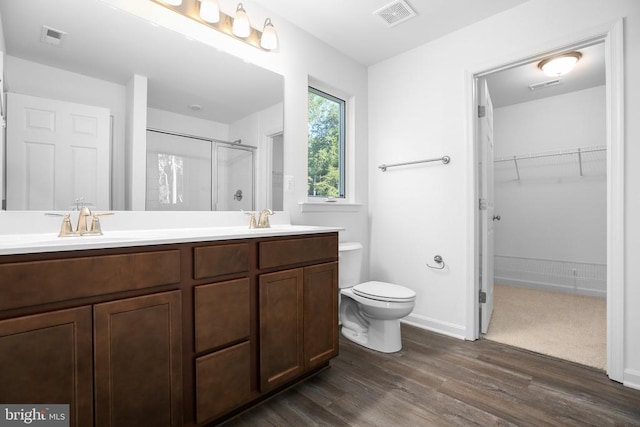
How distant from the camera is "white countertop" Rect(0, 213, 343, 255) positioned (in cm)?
94

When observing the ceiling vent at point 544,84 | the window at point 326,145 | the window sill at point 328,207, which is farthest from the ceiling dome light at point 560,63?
the window sill at point 328,207

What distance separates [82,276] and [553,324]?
3346 mm

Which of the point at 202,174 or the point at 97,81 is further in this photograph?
the point at 202,174

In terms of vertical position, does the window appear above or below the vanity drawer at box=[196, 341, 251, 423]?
above

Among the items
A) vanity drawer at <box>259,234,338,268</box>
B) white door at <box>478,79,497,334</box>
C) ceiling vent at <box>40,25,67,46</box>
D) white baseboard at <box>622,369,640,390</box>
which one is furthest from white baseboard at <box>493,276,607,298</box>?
ceiling vent at <box>40,25,67,46</box>

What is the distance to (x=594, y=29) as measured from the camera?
1.83 meters

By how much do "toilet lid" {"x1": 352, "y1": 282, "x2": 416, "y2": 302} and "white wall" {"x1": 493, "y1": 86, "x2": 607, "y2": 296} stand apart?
8.78ft

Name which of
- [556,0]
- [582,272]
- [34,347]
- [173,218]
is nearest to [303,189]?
[173,218]

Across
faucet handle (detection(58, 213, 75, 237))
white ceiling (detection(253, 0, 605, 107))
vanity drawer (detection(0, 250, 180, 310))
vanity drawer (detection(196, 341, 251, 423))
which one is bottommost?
vanity drawer (detection(196, 341, 251, 423))

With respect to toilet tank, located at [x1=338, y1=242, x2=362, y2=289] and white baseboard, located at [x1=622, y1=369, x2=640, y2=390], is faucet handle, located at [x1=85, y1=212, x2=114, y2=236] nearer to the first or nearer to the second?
toilet tank, located at [x1=338, y1=242, x2=362, y2=289]

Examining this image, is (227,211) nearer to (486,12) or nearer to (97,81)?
(97,81)

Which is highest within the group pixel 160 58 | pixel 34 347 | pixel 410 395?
pixel 160 58

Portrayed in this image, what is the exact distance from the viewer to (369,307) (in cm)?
213

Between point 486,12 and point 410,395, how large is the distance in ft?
8.50
